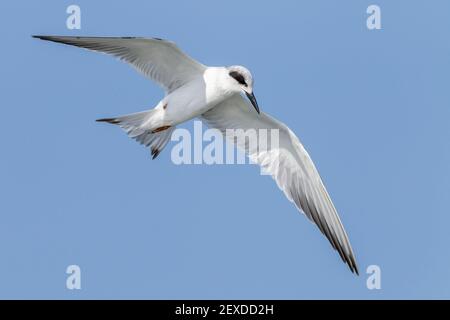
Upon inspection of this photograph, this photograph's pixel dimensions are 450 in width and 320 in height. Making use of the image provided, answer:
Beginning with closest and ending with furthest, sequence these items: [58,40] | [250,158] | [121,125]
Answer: [58,40], [121,125], [250,158]

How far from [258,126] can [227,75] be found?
1.16m

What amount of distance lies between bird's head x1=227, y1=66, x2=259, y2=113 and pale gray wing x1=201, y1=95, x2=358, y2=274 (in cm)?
74

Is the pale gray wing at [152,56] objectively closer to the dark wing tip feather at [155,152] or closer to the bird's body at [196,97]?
the bird's body at [196,97]

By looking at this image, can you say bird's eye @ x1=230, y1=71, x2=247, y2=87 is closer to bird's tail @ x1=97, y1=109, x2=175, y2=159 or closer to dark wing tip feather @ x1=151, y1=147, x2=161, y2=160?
bird's tail @ x1=97, y1=109, x2=175, y2=159

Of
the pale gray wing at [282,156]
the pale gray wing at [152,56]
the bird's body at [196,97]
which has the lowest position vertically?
the pale gray wing at [282,156]

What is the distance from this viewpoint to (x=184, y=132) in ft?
32.6

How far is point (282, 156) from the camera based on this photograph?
9977 mm

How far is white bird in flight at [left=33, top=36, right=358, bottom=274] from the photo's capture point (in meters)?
9.00

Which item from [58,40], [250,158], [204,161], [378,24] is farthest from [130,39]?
[378,24]

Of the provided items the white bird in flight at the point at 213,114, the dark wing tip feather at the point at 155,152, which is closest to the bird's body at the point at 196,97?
the white bird in flight at the point at 213,114

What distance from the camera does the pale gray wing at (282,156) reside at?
958cm

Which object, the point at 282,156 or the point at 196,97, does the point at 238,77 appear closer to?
the point at 196,97

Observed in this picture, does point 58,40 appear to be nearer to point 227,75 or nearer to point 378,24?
point 227,75

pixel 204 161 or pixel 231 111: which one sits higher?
pixel 231 111
